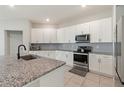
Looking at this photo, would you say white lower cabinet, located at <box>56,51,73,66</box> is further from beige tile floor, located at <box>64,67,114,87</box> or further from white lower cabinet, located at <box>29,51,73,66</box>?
beige tile floor, located at <box>64,67,114,87</box>

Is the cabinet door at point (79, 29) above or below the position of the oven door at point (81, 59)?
above

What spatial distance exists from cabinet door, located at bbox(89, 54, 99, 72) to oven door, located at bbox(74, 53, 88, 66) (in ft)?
0.68

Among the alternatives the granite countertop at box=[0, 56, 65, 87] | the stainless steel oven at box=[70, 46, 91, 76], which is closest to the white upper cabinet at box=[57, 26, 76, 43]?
the stainless steel oven at box=[70, 46, 91, 76]

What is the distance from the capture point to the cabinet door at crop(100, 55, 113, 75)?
12.6 ft

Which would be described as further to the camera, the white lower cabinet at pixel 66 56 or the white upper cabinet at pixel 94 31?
the white lower cabinet at pixel 66 56

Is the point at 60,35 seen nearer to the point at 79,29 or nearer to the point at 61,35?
the point at 61,35

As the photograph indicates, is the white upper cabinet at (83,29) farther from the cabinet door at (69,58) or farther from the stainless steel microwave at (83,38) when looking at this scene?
the cabinet door at (69,58)

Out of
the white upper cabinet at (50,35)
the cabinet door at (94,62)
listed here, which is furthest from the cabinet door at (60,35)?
the cabinet door at (94,62)

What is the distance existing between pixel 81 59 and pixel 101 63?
0.99 meters

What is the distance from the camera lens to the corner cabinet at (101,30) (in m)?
4.13
